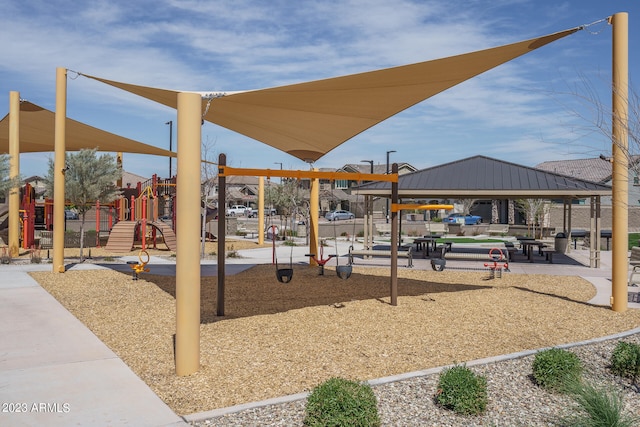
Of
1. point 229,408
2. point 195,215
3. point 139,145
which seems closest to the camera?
point 229,408

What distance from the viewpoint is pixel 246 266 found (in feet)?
48.6

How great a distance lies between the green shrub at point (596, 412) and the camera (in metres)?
3.89

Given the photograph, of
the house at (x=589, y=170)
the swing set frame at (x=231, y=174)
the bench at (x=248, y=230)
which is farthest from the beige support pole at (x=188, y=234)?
the house at (x=589, y=170)

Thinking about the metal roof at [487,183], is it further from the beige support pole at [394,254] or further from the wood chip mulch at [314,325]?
the beige support pole at [394,254]

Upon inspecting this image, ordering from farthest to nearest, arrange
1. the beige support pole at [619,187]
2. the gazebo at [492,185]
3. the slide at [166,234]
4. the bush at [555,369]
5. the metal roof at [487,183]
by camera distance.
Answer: the slide at [166,234], the metal roof at [487,183], the gazebo at [492,185], the beige support pole at [619,187], the bush at [555,369]

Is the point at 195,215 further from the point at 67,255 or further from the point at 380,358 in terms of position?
the point at 67,255

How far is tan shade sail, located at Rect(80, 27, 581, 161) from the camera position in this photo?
283 inches

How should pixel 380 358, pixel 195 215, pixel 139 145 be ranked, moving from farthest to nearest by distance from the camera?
1. pixel 139 145
2. pixel 380 358
3. pixel 195 215

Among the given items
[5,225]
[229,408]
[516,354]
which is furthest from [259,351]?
[5,225]

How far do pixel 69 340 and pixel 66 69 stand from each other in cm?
792

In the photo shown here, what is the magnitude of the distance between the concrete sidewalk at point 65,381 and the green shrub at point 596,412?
295 centimetres

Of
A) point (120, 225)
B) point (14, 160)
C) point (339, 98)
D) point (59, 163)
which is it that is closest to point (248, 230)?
point (120, 225)

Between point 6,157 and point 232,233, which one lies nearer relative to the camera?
point 6,157

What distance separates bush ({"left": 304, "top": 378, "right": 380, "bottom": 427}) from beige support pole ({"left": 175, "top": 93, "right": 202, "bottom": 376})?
177 centimetres
